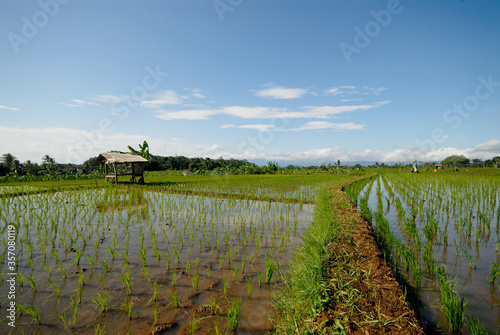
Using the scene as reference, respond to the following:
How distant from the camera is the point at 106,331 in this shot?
1837 mm

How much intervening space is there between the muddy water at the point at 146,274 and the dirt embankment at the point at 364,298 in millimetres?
603

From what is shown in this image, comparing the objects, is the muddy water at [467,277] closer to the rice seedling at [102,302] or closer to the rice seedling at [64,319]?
the rice seedling at [102,302]

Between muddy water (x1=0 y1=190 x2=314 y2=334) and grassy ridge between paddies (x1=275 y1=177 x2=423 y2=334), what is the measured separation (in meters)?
0.32

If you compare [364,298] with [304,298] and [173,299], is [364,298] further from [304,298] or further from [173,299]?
[173,299]

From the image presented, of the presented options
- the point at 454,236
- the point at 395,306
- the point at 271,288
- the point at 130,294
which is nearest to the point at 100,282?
the point at 130,294

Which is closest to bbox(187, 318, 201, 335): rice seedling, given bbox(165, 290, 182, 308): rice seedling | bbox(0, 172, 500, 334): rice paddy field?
bbox(0, 172, 500, 334): rice paddy field

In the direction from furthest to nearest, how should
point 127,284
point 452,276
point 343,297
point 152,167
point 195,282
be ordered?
point 152,167 < point 452,276 < point 195,282 < point 127,284 < point 343,297

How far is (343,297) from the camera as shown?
1875mm

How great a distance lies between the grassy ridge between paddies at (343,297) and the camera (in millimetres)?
1590

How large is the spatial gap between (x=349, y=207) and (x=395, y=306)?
330 centimetres

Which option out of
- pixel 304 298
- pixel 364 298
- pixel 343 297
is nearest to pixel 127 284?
pixel 304 298

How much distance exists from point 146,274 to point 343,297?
2.06 meters

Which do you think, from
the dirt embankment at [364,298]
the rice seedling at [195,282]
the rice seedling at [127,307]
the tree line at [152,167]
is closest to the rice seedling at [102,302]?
the rice seedling at [127,307]

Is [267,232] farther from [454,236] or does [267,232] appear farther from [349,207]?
[454,236]
